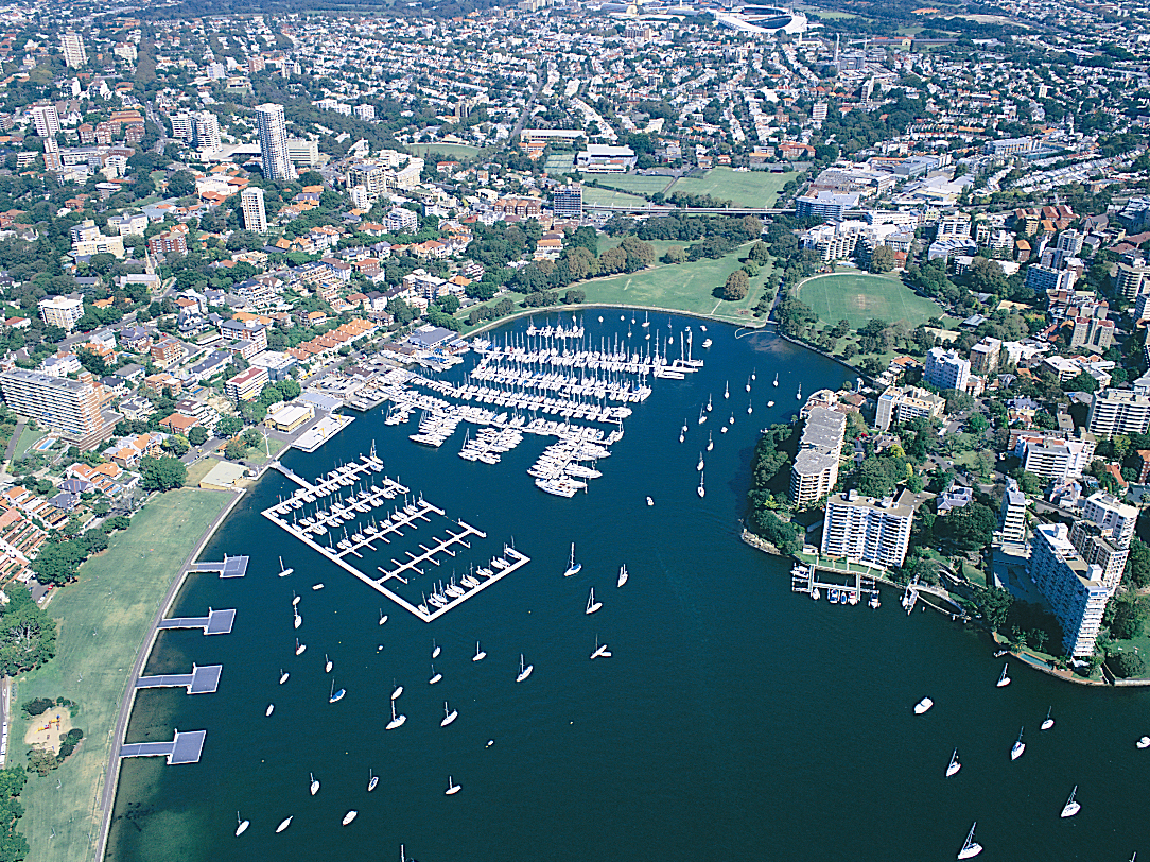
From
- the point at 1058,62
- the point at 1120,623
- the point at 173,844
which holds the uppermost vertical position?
the point at 1058,62

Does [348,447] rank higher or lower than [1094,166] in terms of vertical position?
lower

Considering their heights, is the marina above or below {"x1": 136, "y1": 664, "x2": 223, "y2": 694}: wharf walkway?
above

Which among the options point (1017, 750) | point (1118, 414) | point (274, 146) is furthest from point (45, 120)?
point (1017, 750)

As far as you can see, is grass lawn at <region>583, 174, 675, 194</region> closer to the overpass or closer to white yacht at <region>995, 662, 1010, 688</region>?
Result: the overpass

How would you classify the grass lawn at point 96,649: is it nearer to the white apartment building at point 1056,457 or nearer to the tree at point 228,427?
the tree at point 228,427

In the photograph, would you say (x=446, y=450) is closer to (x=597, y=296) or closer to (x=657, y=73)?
(x=597, y=296)

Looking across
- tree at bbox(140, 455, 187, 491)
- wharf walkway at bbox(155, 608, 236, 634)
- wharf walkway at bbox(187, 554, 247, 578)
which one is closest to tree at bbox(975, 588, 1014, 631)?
wharf walkway at bbox(155, 608, 236, 634)

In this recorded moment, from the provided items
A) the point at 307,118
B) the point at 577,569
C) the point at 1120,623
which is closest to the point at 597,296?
the point at 577,569
